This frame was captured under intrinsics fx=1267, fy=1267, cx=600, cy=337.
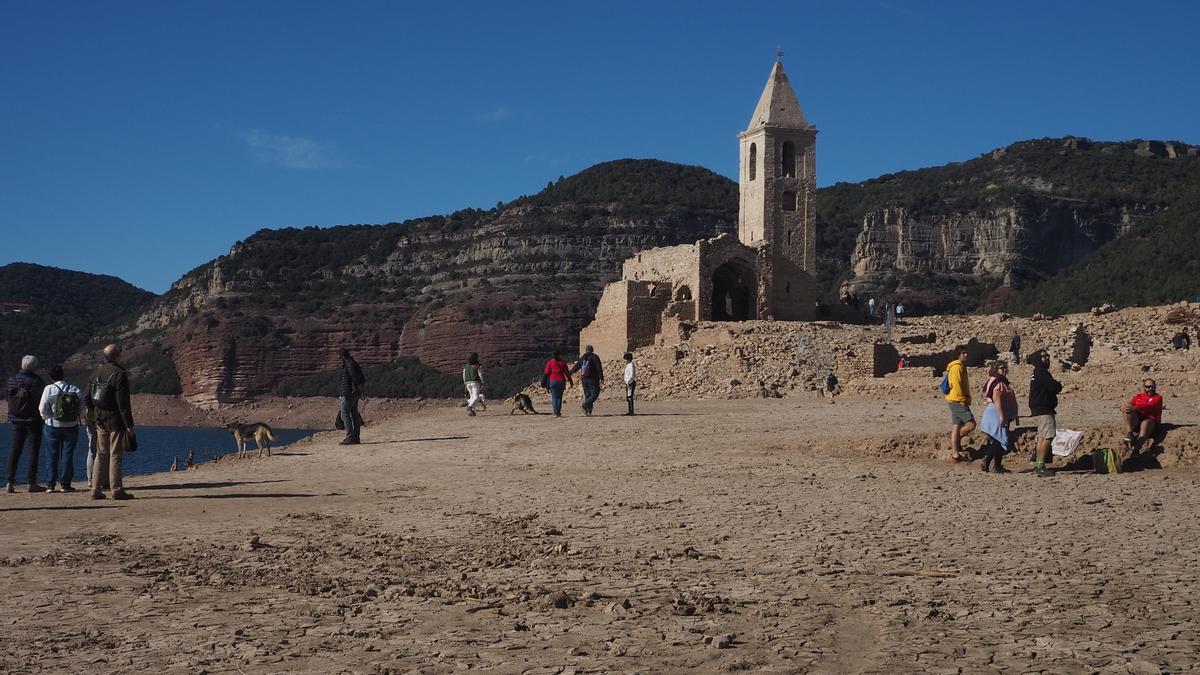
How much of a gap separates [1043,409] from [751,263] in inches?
1193

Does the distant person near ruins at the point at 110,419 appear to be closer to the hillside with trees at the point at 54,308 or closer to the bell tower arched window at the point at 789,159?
the bell tower arched window at the point at 789,159

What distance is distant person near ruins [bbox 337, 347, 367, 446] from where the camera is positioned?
1853cm

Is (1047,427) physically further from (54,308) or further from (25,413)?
(54,308)

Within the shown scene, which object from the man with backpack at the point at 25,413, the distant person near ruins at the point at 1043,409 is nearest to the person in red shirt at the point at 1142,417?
the distant person near ruins at the point at 1043,409

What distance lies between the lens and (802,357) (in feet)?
104

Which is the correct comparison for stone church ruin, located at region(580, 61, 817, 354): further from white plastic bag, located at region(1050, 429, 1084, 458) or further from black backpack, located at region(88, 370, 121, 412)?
black backpack, located at region(88, 370, 121, 412)

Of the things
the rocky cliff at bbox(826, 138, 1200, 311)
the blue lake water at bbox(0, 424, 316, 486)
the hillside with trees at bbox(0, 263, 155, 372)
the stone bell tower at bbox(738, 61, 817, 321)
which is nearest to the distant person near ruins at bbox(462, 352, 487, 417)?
the blue lake water at bbox(0, 424, 316, 486)

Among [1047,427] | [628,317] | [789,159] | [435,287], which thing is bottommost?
[1047,427]

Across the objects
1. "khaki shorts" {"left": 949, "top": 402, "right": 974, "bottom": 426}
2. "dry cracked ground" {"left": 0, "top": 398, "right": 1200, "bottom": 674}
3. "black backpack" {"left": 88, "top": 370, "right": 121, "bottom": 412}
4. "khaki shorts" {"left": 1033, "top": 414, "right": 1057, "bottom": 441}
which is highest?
"black backpack" {"left": 88, "top": 370, "right": 121, "bottom": 412}

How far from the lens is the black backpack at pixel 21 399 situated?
13.6 metres

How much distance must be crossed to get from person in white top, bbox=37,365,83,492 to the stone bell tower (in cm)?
3657

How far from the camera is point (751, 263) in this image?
44344 mm

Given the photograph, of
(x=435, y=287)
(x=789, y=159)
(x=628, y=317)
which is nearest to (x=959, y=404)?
(x=628, y=317)

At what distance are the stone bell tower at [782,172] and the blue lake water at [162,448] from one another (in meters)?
19.0
